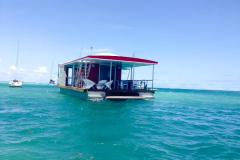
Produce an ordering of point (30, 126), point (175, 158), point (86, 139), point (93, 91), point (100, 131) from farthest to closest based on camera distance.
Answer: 1. point (93, 91)
2. point (30, 126)
3. point (100, 131)
4. point (86, 139)
5. point (175, 158)

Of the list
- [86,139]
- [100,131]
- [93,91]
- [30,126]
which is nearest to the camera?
[86,139]

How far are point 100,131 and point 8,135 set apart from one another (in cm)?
344

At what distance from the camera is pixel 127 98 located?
22.2 meters

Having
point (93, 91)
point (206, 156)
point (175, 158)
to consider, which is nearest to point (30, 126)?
point (175, 158)

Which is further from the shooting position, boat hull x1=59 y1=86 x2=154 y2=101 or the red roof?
the red roof

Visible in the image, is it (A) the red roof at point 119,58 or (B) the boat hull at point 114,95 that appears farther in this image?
(A) the red roof at point 119,58

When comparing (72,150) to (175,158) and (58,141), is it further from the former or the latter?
(175,158)

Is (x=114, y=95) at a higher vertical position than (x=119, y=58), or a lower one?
lower

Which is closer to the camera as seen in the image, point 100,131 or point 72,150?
point 72,150

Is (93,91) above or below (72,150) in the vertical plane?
above

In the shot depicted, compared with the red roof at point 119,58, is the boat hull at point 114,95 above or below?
below

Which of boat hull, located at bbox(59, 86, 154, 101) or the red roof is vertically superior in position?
the red roof

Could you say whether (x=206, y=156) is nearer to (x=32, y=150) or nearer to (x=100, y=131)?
(x=100, y=131)

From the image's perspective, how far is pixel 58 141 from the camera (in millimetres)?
7789
